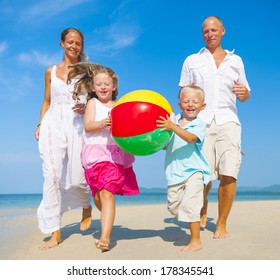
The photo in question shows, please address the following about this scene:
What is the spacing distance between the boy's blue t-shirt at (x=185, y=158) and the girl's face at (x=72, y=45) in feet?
5.71

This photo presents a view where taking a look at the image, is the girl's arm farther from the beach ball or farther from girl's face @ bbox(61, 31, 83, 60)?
girl's face @ bbox(61, 31, 83, 60)

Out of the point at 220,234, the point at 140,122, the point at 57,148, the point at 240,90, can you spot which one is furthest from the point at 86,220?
the point at 240,90

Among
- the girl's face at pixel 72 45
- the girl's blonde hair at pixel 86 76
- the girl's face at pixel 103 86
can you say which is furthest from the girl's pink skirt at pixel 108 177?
the girl's face at pixel 72 45

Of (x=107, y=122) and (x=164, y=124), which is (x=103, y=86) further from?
(x=164, y=124)

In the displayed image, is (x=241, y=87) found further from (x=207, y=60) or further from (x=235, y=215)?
(x=235, y=215)

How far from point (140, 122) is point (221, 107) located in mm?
1463

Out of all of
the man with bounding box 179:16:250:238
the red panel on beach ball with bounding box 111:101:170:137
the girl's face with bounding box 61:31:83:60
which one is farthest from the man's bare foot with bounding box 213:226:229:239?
the girl's face with bounding box 61:31:83:60

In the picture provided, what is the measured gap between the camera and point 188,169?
429cm

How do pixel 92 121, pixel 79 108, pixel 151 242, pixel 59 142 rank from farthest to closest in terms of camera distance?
pixel 59 142
pixel 79 108
pixel 151 242
pixel 92 121

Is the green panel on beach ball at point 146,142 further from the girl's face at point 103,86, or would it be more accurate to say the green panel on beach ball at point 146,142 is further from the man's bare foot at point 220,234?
the man's bare foot at point 220,234

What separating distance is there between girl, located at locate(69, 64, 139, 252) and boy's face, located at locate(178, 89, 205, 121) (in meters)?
0.84

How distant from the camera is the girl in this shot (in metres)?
4.32
